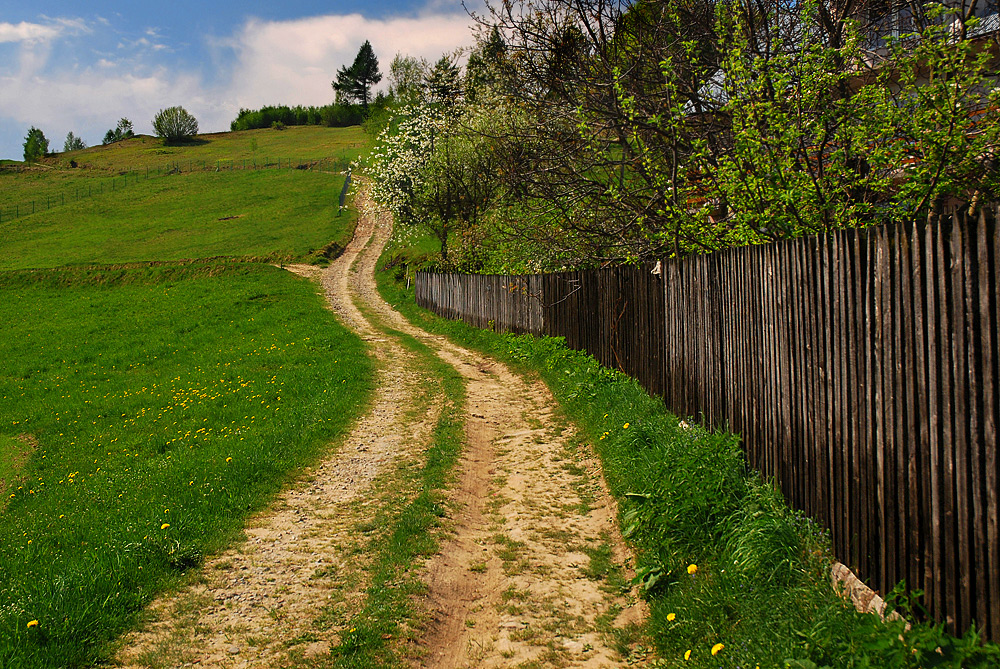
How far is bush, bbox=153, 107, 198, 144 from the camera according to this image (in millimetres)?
104000

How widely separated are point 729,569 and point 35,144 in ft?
438

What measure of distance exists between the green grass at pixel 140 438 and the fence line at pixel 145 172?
39.3 meters

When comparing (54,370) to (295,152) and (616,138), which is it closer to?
(616,138)

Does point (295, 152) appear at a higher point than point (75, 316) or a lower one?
higher

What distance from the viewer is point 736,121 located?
21.7 ft

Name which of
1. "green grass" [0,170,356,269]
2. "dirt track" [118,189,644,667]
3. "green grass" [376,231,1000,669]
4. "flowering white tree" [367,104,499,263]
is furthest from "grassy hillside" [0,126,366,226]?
"green grass" [376,231,1000,669]

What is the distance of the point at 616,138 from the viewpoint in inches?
428

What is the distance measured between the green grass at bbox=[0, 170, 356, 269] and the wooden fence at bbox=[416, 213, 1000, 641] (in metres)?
37.0

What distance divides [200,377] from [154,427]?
11.7 ft

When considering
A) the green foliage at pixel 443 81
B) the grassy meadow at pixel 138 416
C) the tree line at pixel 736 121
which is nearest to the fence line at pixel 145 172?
the grassy meadow at pixel 138 416

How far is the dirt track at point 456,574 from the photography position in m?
4.34

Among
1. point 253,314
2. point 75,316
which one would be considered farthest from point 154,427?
point 75,316

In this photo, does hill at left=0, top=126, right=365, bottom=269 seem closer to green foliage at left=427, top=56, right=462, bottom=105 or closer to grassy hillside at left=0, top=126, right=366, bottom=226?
grassy hillside at left=0, top=126, right=366, bottom=226

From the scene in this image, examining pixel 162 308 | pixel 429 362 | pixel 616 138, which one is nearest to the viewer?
pixel 616 138
